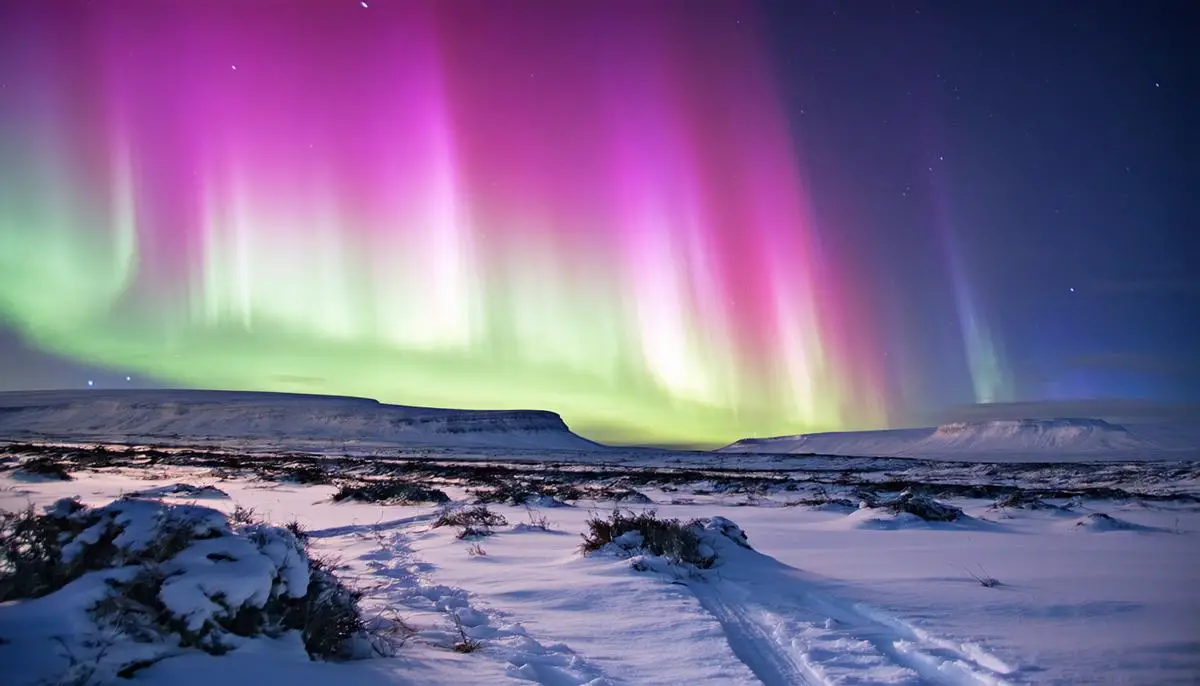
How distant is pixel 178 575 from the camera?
3.47m

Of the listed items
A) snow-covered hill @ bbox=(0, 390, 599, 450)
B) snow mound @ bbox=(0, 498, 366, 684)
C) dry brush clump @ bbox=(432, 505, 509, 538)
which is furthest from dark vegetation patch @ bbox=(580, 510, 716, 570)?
snow-covered hill @ bbox=(0, 390, 599, 450)

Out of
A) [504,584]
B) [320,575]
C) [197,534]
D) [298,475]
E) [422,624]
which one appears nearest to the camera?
[197,534]

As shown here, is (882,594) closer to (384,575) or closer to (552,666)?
(552,666)

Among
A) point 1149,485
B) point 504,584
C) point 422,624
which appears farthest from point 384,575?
point 1149,485

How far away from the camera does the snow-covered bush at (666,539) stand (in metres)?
7.07

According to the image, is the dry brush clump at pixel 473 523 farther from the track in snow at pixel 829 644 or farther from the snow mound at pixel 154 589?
the snow mound at pixel 154 589

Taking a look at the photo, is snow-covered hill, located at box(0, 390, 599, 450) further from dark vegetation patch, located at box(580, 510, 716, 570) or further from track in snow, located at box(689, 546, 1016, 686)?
track in snow, located at box(689, 546, 1016, 686)

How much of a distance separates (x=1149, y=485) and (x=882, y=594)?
30.0 m

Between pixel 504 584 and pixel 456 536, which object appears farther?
pixel 456 536

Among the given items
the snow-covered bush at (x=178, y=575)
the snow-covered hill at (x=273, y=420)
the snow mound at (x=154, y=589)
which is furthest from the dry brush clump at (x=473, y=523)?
the snow-covered hill at (x=273, y=420)

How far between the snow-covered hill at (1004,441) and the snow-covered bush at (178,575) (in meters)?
92.1

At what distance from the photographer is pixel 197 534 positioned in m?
3.83

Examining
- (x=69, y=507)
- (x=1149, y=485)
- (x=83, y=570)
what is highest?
(x=69, y=507)

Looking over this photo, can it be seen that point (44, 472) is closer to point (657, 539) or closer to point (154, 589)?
point (657, 539)
